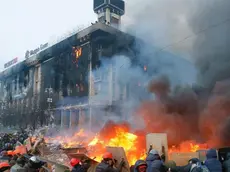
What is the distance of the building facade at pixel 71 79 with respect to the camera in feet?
83.7

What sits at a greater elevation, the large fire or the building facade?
the building facade

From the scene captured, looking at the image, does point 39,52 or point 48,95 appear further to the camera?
point 39,52

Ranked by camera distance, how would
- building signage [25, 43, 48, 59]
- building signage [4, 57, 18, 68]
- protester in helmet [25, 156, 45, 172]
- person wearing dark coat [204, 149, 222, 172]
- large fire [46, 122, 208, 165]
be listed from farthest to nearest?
building signage [4, 57, 18, 68]
building signage [25, 43, 48, 59]
large fire [46, 122, 208, 165]
protester in helmet [25, 156, 45, 172]
person wearing dark coat [204, 149, 222, 172]

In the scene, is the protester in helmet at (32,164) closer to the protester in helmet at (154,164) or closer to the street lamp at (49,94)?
the protester in helmet at (154,164)

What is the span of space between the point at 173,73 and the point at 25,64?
25446mm

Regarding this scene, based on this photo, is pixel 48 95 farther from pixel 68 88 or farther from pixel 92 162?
pixel 92 162

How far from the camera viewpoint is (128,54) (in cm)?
2511

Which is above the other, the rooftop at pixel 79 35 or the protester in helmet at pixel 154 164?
the rooftop at pixel 79 35

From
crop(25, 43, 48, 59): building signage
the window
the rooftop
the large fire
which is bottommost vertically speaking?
the large fire

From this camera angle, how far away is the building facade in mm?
25516

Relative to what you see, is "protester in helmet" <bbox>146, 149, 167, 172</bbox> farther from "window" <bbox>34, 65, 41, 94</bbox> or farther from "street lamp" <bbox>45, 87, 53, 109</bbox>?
"window" <bbox>34, 65, 41, 94</bbox>

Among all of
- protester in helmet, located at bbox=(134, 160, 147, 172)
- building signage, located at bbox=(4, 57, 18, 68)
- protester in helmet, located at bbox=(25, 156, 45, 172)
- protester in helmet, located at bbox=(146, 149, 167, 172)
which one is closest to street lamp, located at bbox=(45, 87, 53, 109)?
building signage, located at bbox=(4, 57, 18, 68)

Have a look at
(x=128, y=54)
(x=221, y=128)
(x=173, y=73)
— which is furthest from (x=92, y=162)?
(x=128, y=54)

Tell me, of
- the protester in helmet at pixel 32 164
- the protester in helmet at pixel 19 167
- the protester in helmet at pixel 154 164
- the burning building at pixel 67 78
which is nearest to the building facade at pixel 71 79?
the burning building at pixel 67 78
